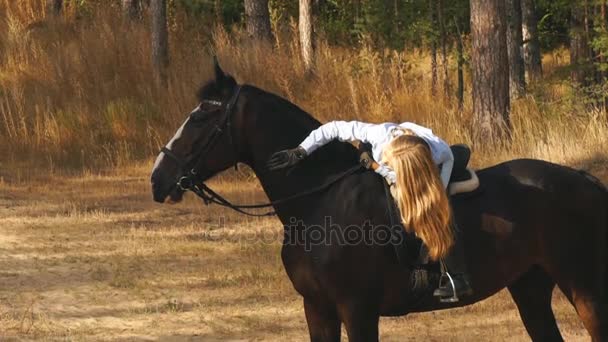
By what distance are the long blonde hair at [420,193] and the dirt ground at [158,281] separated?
111 inches

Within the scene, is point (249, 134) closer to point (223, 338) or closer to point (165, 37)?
point (223, 338)

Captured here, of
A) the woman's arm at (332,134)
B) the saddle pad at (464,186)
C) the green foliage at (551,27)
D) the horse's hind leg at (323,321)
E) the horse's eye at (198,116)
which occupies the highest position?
the horse's eye at (198,116)

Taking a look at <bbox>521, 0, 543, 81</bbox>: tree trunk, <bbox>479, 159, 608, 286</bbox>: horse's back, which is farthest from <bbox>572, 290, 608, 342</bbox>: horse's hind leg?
<bbox>521, 0, 543, 81</bbox>: tree trunk

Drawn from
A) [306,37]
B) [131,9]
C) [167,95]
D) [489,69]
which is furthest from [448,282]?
[131,9]

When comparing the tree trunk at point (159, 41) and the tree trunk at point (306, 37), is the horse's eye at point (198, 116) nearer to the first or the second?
the tree trunk at point (306, 37)

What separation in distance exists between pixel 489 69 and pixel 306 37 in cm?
432

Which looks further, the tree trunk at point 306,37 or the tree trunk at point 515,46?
the tree trunk at point 515,46

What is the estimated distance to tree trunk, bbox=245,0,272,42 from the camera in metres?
19.0

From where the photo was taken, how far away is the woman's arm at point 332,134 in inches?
243

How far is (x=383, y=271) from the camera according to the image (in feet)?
20.1

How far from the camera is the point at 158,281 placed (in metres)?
10.4

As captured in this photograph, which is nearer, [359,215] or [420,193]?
[420,193]

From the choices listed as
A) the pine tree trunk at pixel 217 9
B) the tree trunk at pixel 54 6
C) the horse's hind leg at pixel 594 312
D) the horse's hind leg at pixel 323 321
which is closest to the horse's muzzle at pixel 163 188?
the horse's hind leg at pixel 323 321
